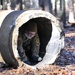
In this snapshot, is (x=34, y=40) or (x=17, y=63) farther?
(x=34, y=40)

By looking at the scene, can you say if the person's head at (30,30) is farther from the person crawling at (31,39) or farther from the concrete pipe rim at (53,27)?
the concrete pipe rim at (53,27)

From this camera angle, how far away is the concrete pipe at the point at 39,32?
17.6 feet

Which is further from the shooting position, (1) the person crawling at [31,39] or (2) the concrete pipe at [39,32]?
(1) the person crawling at [31,39]

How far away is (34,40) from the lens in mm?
6945

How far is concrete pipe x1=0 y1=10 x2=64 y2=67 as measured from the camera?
538cm

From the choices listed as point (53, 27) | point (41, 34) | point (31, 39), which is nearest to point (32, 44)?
point (31, 39)

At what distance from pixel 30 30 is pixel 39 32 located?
27 cm

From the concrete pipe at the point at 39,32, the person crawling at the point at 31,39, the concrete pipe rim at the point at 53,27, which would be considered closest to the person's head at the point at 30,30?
the person crawling at the point at 31,39

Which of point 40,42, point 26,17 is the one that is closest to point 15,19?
point 26,17

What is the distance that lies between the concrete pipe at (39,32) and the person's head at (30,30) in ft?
0.39

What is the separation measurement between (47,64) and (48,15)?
39.5 inches

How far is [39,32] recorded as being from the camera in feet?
23.1

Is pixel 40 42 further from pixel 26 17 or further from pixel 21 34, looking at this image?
pixel 26 17

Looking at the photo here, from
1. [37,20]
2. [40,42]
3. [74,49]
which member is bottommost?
[74,49]
